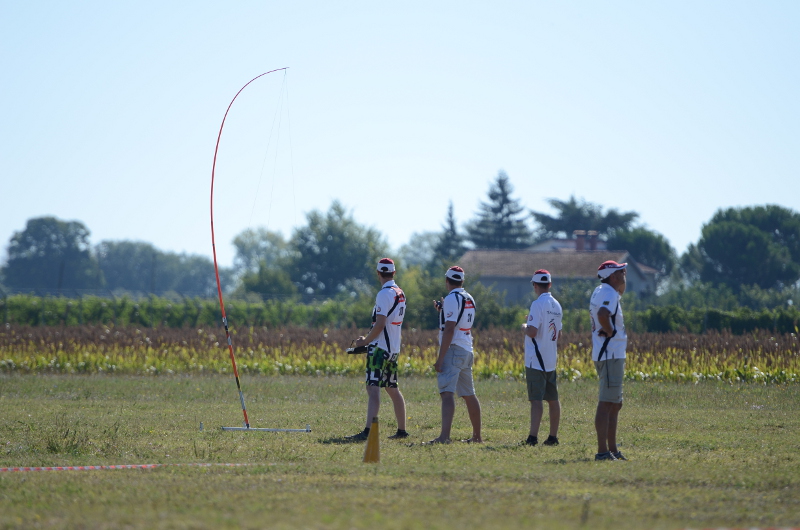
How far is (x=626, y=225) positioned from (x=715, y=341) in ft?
266

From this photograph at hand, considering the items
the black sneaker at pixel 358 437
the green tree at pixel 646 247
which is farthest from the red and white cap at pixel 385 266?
the green tree at pixel 646 247

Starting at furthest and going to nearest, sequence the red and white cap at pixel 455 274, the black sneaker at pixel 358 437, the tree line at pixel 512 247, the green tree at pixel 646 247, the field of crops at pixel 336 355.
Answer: the green tree at pixel 646 247, the tree line at pixel 512 247, the field of crops at pixel 336 355, the black sneaker at pixel 358 437, the red and white cap at pixel 455 274

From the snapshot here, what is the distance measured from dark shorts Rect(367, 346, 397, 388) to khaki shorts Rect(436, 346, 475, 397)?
581 millimetres

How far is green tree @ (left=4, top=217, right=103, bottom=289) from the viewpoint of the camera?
11825 cm

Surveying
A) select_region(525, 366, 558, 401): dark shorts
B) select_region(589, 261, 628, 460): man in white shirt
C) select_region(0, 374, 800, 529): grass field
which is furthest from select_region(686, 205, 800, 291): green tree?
select_region(589, 261, 628, 460): man in white shirt

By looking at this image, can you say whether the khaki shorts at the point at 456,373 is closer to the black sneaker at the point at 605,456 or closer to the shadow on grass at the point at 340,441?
the shadow on grass at the point at 340,441

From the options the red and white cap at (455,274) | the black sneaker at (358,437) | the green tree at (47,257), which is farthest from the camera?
the green tree at (47,257)

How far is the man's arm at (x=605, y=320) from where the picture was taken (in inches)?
356

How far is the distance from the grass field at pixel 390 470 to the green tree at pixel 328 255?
241 ft

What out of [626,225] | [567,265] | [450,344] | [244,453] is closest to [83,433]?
[244,453]

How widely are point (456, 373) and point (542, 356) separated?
101 cm

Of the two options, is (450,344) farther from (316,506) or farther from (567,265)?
(567,265)

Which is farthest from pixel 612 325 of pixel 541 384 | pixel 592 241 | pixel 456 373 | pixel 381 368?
pixel 592 241

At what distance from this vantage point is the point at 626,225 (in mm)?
101375
